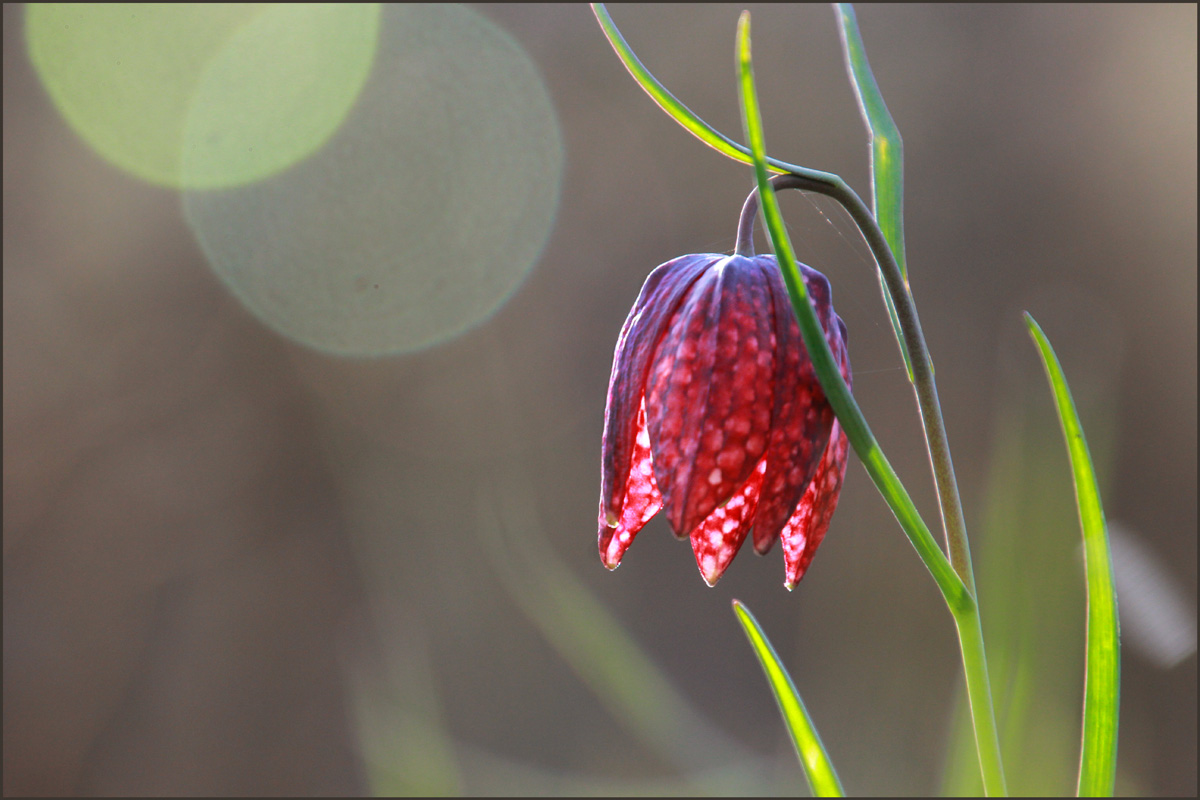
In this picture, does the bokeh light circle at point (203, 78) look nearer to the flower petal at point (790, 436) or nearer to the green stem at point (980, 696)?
the flower petal at point (790, 436)

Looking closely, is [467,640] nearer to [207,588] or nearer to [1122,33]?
[207,588]

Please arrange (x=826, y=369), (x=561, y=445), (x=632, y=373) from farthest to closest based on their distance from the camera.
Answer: (x=561, y=445) < (x=632, y=373) < (x=826, y=369)

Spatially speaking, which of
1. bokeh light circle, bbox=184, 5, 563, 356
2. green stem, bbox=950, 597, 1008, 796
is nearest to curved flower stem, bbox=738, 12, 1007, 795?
green stem, bbox=950, 597, 1008, 796

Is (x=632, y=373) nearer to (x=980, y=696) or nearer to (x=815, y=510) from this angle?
(x=815, y=510)

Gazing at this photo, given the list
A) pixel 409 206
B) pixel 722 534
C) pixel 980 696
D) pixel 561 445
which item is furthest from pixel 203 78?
pixel 980 696

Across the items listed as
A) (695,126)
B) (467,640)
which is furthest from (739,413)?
(467,640)
